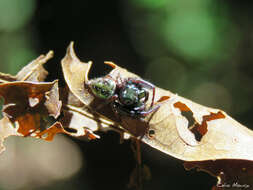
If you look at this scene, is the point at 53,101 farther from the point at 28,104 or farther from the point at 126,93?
the point at 126,93

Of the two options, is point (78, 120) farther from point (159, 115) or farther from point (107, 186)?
point (107, 186)

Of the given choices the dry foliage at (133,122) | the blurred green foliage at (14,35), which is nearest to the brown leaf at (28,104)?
the dry foliage at (133,122)

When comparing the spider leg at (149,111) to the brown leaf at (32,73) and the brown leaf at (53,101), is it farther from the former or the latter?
the brown leaf at (32,73)

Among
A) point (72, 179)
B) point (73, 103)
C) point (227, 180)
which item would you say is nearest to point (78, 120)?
point (73, 103)

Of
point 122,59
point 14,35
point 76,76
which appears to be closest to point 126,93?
point 76,76

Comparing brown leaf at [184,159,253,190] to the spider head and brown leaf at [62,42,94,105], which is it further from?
brown leaf at [62,42,94,105]

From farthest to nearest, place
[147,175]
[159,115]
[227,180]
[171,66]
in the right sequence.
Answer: [171,66] < [147,175] < [159,115] < [227,180]

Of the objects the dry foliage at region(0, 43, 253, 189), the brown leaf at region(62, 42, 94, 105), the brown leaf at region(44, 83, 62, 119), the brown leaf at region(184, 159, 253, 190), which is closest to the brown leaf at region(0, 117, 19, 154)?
the dry foliage at region(0, 43, 253, 189)
